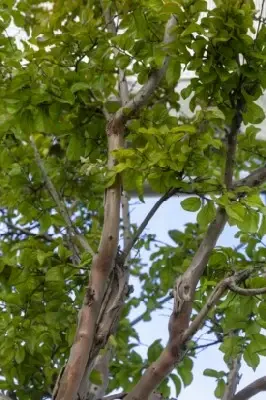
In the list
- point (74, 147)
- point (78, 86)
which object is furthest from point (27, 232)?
point (78, 86)

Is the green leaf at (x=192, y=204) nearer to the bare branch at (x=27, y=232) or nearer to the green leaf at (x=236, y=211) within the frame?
the green leaf at (x=236, y=211)

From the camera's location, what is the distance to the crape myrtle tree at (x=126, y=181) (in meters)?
0.82

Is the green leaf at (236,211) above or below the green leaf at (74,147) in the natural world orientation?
below

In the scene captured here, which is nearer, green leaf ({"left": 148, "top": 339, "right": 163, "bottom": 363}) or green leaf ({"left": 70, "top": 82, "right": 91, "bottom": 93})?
green leaf ({"left": 70, "top": 82, "right": 91, "bottom": 93})

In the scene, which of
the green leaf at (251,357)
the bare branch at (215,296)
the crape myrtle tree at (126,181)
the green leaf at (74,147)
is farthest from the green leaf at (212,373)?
the green leaf at (74,147)

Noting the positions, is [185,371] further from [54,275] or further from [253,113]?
[253,113]

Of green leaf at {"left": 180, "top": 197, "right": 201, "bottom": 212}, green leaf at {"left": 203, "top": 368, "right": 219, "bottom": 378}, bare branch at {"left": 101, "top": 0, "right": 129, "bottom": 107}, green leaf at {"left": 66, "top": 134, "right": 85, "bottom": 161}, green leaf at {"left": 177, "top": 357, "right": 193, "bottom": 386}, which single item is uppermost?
bare branch at {"left": 101, "top": 0, "right": 129, "bottom": 107}

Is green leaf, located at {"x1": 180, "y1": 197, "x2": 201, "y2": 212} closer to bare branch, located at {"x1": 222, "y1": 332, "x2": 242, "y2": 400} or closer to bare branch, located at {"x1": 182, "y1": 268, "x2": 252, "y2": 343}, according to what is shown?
bare branch, located at {"x1": 182, "y1": 268, "x2": 252, "y2": 343}

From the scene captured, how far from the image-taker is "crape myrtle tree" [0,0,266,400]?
0.82m

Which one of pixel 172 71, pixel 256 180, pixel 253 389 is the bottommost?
pixel 253 389

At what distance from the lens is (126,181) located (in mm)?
848

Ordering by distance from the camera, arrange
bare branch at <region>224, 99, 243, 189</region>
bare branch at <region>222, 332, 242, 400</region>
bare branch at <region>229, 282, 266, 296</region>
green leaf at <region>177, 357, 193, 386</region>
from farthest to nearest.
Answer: green leaf at <region>177, 357, 193, 386</region> → bare branch at <region>222, 332, 242, 400</region> → bare branch at <region>224, 99, 243, 189</region> → bare branch at <region>229, 282, 266, 296</region>

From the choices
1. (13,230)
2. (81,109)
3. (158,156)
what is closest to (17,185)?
(81,109)

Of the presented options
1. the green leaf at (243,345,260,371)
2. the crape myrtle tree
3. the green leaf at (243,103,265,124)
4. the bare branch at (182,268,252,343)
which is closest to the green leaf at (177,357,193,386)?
the crape myrtle tree
